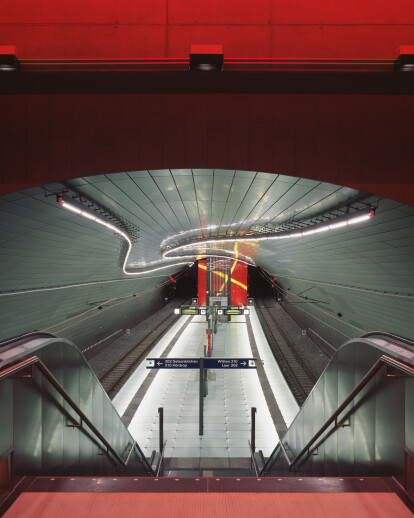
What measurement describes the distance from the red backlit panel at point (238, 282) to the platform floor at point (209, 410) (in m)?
12.7

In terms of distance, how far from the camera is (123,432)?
218 inches

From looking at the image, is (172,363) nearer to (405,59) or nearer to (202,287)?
(405,59)

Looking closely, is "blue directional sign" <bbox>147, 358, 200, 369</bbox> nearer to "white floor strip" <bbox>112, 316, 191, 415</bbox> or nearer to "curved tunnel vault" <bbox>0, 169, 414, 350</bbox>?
"curved tunnel vault" <bbox>0, 169, 414, 350</bbox>

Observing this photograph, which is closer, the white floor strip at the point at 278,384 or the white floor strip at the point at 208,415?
the white floor strip at the point at 208,415

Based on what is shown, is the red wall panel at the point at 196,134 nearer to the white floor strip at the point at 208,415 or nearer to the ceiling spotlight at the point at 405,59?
the ceiling spotlight at the point at 405,59

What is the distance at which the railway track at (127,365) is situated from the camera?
11.5 m

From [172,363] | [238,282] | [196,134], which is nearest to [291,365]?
[172,363]

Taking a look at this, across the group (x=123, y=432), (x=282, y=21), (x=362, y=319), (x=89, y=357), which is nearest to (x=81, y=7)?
(x=282, y=21)

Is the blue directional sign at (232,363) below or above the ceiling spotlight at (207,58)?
below

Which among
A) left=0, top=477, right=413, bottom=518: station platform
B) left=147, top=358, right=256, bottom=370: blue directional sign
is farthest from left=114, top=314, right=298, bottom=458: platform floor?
left=0, top=477, right=413, bottom=518: station platform

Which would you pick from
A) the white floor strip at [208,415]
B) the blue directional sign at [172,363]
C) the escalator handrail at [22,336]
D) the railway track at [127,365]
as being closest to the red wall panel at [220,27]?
the escalator handrail at [22,336]

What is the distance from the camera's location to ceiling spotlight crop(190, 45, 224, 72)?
3503 mm

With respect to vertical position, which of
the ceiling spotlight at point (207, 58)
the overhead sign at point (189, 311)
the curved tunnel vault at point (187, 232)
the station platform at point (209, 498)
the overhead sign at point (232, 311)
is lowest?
the overhead sign at point (232, 311)

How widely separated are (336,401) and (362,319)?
24.3 feet
